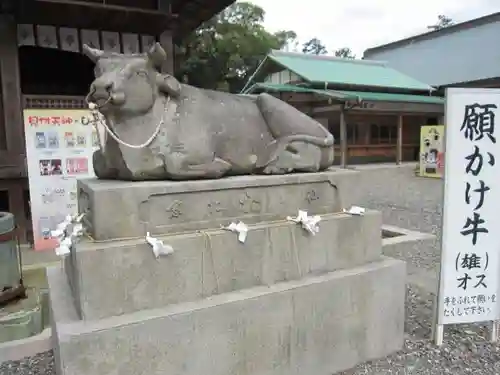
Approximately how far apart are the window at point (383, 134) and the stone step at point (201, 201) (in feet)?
49.0

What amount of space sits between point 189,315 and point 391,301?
1.40 meters

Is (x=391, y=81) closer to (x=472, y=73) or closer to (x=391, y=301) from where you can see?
(x=472, y=73)

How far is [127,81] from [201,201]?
2.44ft

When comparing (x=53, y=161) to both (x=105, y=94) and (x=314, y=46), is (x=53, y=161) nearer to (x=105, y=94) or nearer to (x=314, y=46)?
(x=105, y=94)

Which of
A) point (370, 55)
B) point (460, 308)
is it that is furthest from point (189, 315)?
point (370, 55)

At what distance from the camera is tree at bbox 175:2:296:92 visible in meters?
15.5

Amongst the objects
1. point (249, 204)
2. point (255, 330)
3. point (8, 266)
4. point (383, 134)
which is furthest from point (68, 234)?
point (383, 134)

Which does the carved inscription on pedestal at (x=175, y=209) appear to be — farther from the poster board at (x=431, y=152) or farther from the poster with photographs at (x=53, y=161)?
the poster board at (x=431, y=152)

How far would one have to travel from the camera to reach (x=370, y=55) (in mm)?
25578

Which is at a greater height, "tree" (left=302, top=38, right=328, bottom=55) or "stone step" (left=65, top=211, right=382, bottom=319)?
"tree" (left=302, top=38, right=328, bottom=55)

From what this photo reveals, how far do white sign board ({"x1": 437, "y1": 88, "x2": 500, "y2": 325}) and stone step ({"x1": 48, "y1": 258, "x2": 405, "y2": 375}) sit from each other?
362 mm

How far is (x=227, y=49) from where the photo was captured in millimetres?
18125

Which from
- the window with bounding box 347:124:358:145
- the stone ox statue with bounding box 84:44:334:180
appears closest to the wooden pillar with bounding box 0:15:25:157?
the stone ox statue with bounding box 84:44:334:180

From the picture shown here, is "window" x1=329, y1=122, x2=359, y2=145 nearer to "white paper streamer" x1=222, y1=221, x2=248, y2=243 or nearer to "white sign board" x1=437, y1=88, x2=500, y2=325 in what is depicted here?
"white sign board" x1=437, y1=88, x2=500, y2=325
